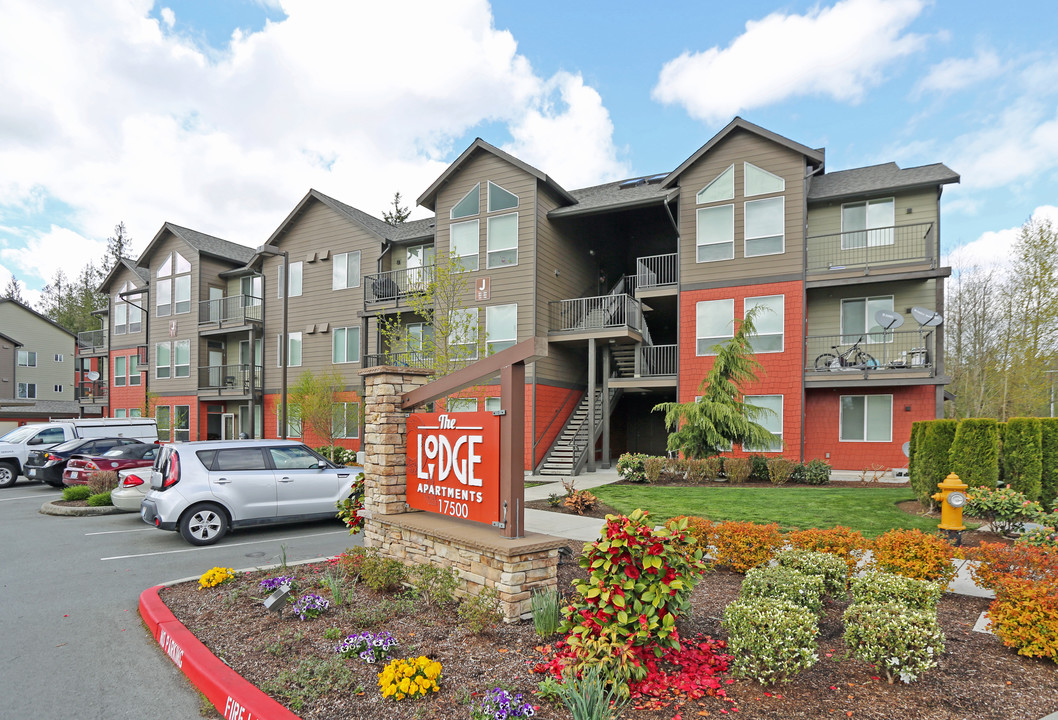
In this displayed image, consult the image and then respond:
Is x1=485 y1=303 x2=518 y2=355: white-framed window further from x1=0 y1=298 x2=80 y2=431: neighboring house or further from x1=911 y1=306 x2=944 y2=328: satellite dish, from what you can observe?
x1=0 y1=298 x2=80 y2=431: neighboring house

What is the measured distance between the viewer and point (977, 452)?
973 cm

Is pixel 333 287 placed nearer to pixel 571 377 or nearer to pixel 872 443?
pixel 571 377

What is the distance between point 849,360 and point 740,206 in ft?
19.3

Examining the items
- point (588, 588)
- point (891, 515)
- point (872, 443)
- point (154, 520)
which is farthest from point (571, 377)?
point (588, 588)

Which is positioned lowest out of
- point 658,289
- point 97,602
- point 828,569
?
point 97,602

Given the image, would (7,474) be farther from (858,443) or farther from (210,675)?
(858,443)

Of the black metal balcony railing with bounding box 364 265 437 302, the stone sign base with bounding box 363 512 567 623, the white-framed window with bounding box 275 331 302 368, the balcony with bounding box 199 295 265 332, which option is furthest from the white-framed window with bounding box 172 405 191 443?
the stone sign base with bounding box 363 512 567 623

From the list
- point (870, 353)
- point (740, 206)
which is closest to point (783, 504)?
point (870, 353)

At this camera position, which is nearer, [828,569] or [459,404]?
[828,569]

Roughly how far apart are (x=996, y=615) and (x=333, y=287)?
2614cm

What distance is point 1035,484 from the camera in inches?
380

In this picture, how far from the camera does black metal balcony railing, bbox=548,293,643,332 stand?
20328 millimetres

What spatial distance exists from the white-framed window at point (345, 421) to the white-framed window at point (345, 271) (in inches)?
209

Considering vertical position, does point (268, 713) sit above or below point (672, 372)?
below
